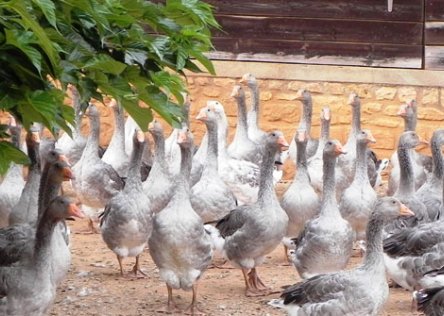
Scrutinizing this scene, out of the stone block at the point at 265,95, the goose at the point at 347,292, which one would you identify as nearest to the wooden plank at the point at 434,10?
the stone block at the point at 265,95

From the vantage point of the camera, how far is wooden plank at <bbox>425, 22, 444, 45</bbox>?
52.2 feet

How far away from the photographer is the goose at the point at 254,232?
35.5ft

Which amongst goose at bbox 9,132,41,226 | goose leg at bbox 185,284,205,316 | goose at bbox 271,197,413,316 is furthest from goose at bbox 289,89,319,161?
goose at bbox 271,197,413,316

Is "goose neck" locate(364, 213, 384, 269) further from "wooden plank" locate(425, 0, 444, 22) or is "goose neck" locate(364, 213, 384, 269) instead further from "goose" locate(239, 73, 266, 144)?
"wooden plank" locate(425, 0, 444, 22)

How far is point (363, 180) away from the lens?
1221 centimetres

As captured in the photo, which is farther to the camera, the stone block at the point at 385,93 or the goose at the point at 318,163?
the stone block at the point at 385,93

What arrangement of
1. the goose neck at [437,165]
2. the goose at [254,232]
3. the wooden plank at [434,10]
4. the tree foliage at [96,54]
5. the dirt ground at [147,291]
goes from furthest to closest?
1. the wooden plank at [434,10]
2. the goose neck at [437,165]
3. the goose at [254,232]
4. the dirt ground at [147,291]
5. the tree foliage at [96,54]

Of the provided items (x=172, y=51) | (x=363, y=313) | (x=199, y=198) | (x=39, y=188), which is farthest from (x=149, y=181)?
(x=172, y=51)

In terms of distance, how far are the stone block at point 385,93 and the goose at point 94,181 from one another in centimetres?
451

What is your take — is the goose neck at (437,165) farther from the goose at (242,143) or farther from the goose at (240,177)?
the goose at (242,143)

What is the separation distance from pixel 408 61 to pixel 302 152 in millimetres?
4395

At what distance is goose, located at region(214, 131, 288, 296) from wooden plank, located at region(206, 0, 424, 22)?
213 inches

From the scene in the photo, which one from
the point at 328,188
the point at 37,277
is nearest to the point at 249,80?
the point at 328,188

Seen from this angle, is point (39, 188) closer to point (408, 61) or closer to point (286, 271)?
point (286, 271)
